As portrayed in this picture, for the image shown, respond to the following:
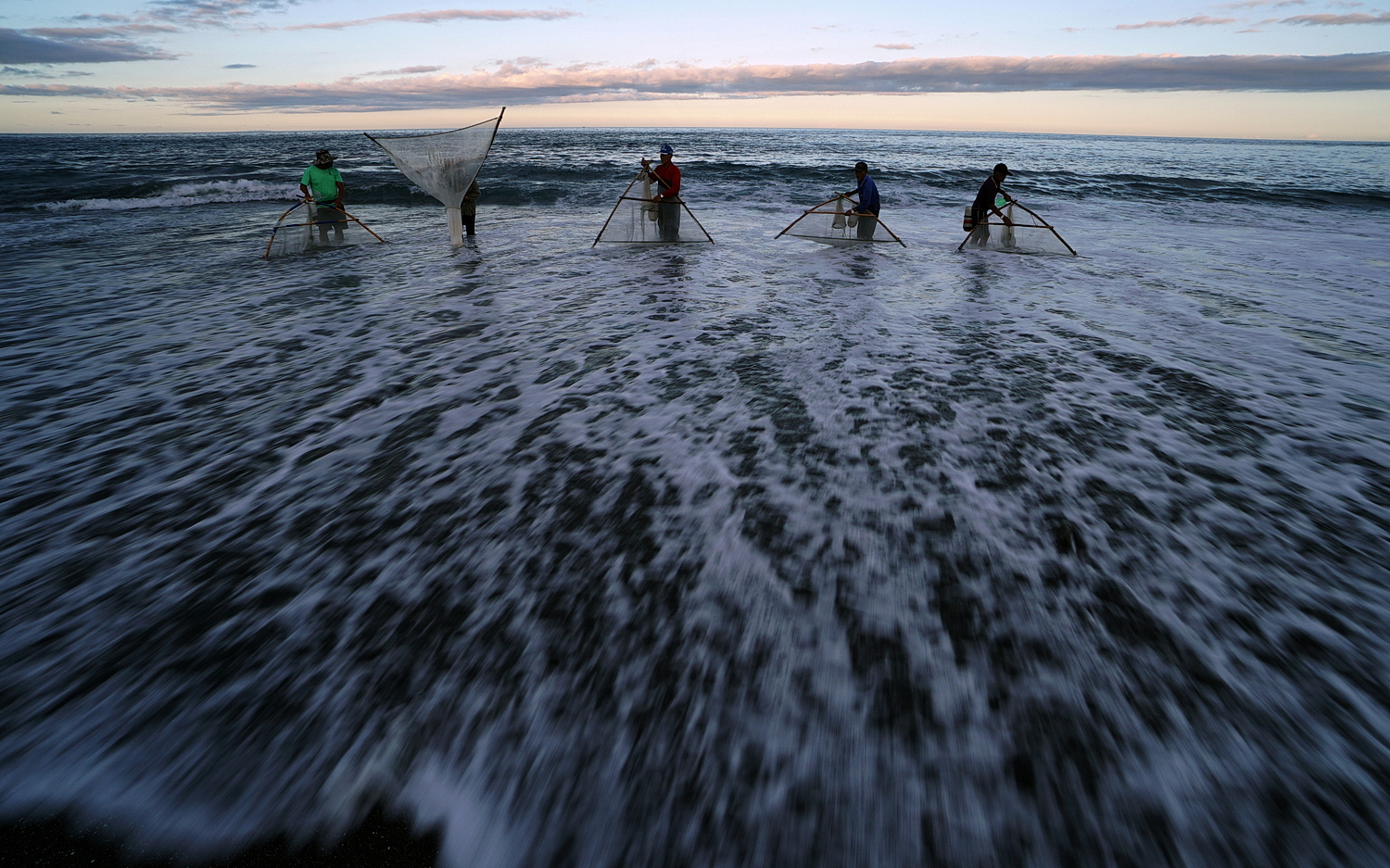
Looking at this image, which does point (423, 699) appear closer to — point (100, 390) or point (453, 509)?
point (453, 509)

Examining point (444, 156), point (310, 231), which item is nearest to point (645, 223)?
point (444, 156)

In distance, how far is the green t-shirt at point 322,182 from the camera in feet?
36.1

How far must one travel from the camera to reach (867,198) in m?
12.8

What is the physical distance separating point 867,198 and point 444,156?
8.17 m

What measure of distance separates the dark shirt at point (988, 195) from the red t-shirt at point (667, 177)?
19.3ft

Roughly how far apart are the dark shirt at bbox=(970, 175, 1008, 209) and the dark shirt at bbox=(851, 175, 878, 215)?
197 centimetres

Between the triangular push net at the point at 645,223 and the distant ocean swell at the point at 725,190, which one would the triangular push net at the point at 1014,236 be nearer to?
the triangular push net at the point at 645,223

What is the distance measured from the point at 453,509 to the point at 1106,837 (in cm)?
330

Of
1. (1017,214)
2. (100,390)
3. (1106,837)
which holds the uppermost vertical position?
(1017,214)

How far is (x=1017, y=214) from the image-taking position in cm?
1284

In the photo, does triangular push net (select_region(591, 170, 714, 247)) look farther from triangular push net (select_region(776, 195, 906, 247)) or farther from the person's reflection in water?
the person's reflection in water

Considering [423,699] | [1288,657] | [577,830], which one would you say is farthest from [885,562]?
[423,699]

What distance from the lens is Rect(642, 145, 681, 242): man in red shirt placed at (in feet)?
38.8

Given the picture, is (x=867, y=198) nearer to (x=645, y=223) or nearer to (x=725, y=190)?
(x=645, y=223)
